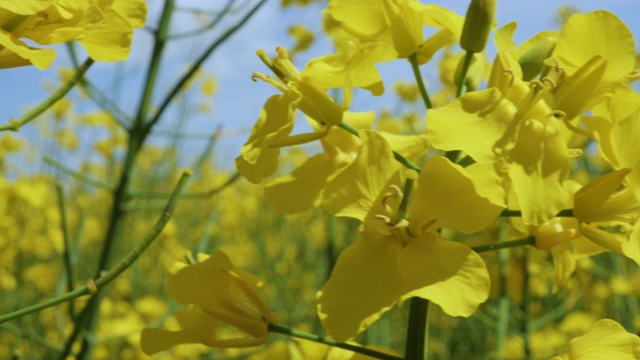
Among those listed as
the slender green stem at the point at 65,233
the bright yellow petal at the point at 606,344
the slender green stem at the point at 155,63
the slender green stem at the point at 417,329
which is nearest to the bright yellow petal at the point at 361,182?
the slender green stem at the point at 417,329

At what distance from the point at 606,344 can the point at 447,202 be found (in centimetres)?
18

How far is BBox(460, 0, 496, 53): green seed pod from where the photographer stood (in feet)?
2.20

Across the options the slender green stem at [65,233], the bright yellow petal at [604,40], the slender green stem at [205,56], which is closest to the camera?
the bright yellow petal at [604,40]

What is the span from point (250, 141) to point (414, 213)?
157 millimetres

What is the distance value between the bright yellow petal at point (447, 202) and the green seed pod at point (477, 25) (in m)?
0.16

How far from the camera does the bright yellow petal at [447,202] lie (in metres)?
0.59

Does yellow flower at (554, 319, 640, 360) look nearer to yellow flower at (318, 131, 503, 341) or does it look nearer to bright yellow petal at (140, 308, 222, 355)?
yellow flower at (318, 131, 503, 341)

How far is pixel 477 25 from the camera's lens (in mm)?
678

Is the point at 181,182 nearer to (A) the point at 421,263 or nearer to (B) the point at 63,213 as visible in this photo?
(A) the point at 421,263

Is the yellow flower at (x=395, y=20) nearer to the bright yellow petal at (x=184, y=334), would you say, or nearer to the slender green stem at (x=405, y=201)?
the slender green stem at (x=405, y=201)

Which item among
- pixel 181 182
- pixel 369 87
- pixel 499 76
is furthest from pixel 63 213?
pixel 499 76

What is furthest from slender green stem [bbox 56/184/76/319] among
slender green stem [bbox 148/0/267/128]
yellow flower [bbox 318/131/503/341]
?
yellow flower [bbox 318/131/503/341]

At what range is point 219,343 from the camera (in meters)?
0.69

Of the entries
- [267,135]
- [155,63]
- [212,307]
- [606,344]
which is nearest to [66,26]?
[267,135]
